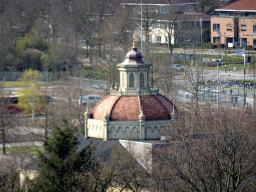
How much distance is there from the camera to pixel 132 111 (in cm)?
5725

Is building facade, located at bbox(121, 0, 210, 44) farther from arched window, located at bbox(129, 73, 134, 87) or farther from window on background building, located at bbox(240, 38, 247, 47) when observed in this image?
arched window, located at bbox(129, 73, 134, 87)

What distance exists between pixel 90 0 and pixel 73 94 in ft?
191

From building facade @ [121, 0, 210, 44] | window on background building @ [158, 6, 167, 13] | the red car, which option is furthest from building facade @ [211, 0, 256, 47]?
the red car

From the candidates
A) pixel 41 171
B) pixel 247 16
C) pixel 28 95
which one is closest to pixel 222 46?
pixel 247 16

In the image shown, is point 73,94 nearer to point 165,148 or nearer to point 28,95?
point 28,95

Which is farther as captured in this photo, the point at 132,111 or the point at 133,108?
the point at 133,108

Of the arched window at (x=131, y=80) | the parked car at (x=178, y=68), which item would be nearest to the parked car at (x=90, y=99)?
the parked car at (x=178, y=68)

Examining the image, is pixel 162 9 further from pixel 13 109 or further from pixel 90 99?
pixel 13 109

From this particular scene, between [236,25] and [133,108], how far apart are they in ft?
167

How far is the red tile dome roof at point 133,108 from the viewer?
57.1 metres

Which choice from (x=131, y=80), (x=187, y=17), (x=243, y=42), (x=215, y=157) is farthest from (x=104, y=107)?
(x=187, y=17)

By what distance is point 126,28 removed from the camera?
381 feet

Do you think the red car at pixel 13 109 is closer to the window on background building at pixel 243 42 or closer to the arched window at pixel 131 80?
the arched window at pixel 131 80

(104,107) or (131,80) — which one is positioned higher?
(131,80)
